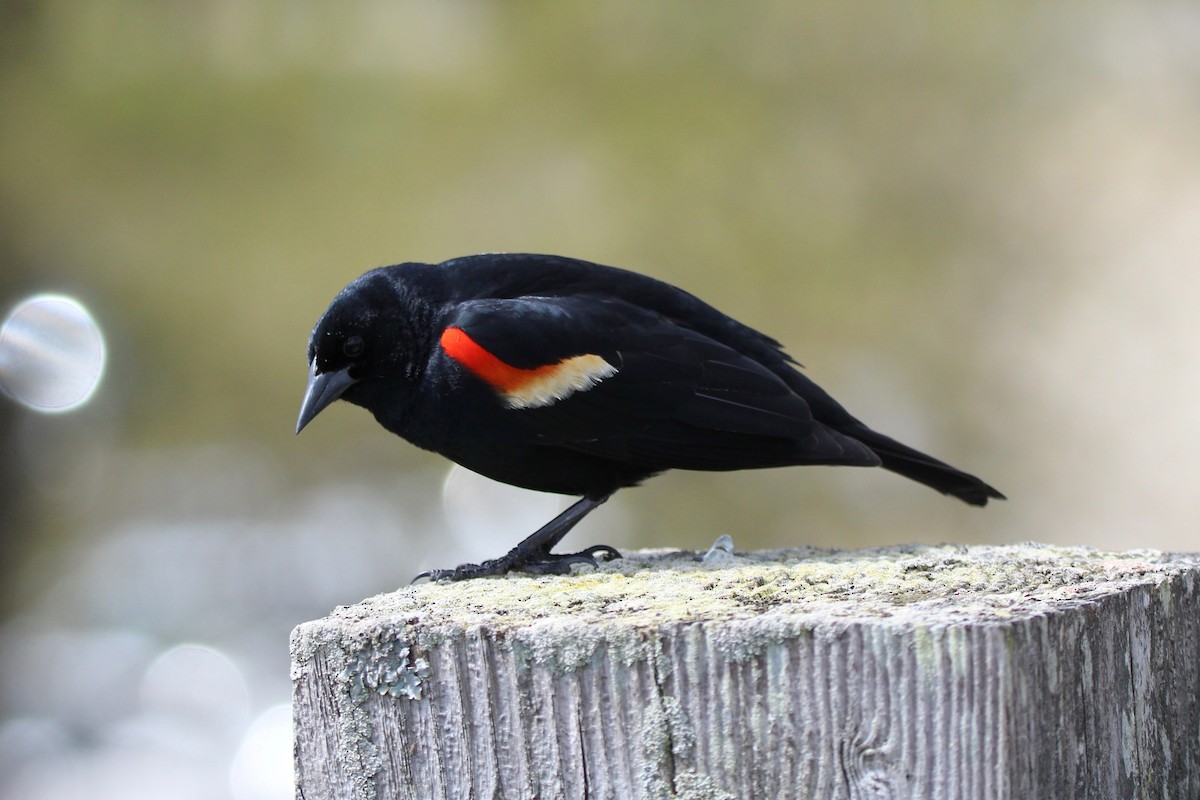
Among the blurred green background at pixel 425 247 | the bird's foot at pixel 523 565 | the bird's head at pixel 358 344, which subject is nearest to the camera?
the bird's foot at pixel 523 565

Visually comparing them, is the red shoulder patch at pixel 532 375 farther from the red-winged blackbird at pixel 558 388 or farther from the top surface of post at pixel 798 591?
the top surface of post at pixel 798 591

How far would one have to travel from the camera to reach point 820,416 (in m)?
3.56

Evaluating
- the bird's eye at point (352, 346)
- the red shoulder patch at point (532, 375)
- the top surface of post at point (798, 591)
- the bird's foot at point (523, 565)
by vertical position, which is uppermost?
the bird's eye at point (352, 346)

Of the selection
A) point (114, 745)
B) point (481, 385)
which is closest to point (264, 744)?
point (114, 745)

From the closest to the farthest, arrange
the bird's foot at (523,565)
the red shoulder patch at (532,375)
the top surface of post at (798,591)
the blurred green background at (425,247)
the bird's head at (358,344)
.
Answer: the top surface of post at (798,591) → the bird's foot at (523,565) → the red shoulder patch at (532,375) → the bird's head at (358,344) → the blurred green background at (425,247)

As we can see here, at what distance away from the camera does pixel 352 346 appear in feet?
11.1

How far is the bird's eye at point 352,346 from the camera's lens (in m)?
3.37

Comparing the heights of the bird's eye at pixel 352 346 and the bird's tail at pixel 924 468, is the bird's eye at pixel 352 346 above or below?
above

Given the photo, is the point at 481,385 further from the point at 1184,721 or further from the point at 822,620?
the point at 1184,721

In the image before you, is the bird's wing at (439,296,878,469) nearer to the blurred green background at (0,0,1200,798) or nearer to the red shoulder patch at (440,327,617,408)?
the red shoulder patch at (440,327,617,408)

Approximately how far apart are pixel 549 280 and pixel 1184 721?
2.16 m

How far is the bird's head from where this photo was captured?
11.1ft

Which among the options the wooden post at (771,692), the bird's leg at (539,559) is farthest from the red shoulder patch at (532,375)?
the wooden post at (771,692)

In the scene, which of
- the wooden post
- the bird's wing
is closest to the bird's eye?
the bird's wing
